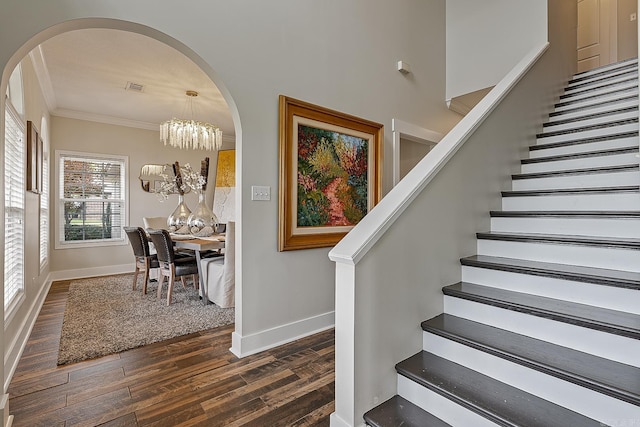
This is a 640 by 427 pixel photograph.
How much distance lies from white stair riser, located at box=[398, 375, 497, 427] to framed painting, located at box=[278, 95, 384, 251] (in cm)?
139

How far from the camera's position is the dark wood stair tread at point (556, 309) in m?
1.30

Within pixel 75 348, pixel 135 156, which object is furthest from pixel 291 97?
pixel 135 156

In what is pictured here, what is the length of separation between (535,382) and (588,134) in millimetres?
2461

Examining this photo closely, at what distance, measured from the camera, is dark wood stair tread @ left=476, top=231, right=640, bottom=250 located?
5.39ft

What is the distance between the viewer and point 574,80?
4.05 metres

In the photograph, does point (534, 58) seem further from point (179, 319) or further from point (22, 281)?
point (22, 281)

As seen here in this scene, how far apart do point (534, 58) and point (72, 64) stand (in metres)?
5.01

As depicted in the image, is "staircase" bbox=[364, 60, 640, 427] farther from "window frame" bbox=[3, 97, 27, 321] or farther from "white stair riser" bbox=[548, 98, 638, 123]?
"window frame" bbox=[3, 97, 27, 321]

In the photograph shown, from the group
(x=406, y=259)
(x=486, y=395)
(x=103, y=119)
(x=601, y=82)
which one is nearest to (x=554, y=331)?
(x=486, y=395)

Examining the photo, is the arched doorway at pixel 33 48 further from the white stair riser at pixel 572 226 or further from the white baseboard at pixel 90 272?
the white stair riser at pixel 572 226

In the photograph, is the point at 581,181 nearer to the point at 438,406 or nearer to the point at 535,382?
the point at 535,382

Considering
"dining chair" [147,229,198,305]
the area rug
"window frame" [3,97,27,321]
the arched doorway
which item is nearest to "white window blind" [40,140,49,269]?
the area rug

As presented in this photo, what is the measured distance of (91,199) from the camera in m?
5.46

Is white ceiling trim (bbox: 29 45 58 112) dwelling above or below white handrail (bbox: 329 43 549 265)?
above
